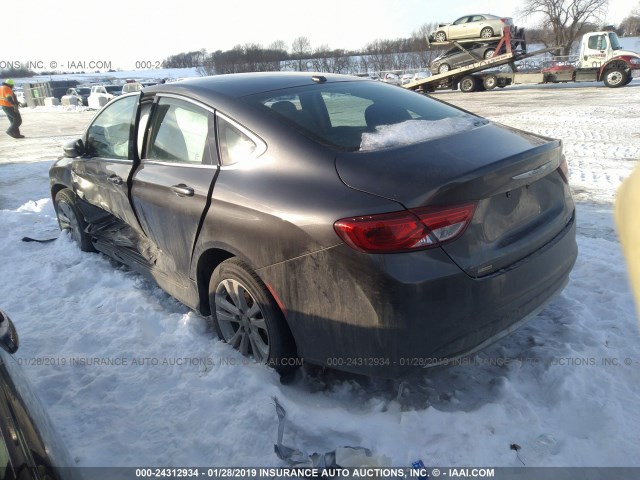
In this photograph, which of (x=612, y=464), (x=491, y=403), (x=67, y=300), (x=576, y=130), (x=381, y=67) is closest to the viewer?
(x=612, y=464)

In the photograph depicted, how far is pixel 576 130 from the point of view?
1077cm

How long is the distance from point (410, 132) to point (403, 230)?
2.64 ft

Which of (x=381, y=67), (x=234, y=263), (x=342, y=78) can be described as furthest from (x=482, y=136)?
(x=381, y=67)

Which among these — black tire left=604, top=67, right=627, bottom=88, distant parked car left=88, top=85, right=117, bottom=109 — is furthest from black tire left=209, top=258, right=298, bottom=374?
distant parked car left=88, top=85, right=117, bottom=109

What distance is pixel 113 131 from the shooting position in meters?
4.07

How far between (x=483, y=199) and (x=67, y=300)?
3.29 meters

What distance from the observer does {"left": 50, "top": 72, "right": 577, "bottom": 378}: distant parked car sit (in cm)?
210

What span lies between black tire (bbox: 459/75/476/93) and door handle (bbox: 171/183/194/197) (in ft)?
83.9

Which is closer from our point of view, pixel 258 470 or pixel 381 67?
pixel 258 470

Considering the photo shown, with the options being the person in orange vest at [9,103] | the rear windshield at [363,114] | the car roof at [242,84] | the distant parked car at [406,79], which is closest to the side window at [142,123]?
the car roof at [242,84]

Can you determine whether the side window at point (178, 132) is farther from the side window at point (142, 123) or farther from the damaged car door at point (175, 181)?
the side window at point (142, 123)

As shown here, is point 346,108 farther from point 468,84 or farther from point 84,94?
point 84,94

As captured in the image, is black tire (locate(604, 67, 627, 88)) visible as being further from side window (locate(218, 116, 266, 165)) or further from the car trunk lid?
side window (locate(218, 116, 266, 165))

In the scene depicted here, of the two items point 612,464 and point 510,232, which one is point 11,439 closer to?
point 510,232
